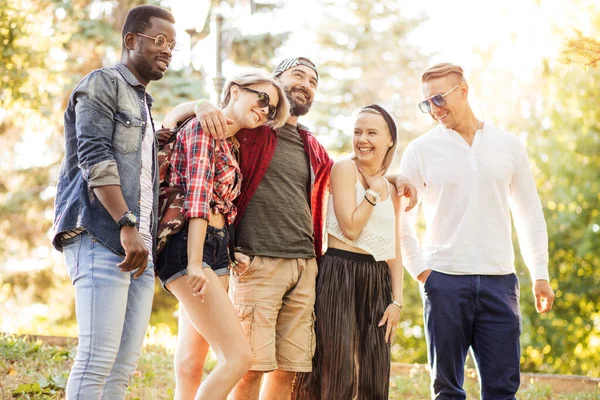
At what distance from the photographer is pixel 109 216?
2.84 metres

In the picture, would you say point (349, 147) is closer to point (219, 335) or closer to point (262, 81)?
point (262, 81)

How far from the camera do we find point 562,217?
40.4 ft

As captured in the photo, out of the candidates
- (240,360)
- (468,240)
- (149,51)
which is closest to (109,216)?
(149,51)

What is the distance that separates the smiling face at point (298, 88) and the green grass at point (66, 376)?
2.47 m

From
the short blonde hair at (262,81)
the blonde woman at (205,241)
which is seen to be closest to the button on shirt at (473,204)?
the short blonde hair at (262,81)

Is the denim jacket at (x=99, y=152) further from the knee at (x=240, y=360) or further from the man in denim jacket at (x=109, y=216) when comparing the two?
the knee at (x=240, y=360)

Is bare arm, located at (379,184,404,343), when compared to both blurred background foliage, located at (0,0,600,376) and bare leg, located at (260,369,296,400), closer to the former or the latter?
bare leg, located at (260,369,296,400)

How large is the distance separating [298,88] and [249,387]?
5.66 ft

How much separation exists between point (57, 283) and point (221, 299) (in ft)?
42.3

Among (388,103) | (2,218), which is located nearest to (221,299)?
(2,218)

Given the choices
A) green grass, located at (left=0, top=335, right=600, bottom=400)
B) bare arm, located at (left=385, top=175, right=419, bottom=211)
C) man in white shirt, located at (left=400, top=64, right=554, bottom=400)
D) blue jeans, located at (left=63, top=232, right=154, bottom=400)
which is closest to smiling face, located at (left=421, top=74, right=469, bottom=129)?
man in white shirt, located at (left=400, top=64, right=554, bottom=400)

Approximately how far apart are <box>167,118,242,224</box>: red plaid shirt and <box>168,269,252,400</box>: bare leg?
1.13 ft

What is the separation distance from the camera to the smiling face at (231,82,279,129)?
360 centimetres

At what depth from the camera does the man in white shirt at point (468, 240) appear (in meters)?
3.88
